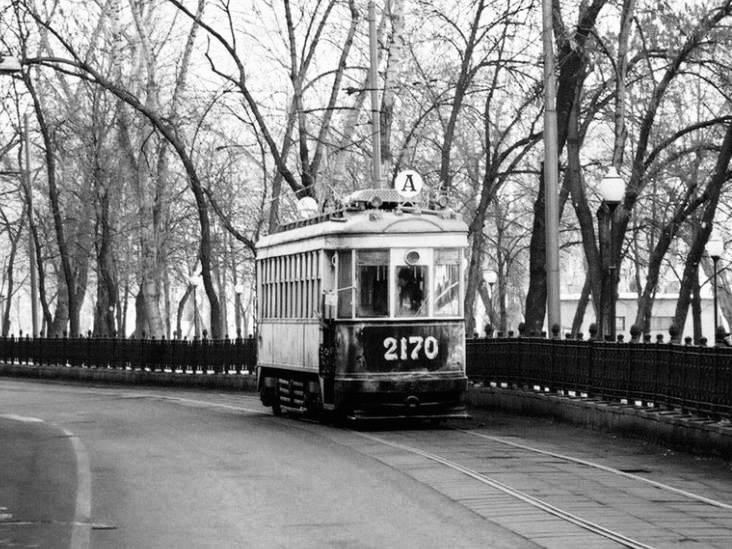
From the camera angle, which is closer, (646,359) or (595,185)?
(646,359)

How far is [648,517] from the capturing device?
1288 cm

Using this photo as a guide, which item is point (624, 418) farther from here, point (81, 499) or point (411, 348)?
point (81, 499)

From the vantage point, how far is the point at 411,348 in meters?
23.0

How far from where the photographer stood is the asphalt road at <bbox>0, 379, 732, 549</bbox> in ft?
39.1

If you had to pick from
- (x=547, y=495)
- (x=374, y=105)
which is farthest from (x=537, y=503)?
(x=374, y=105)

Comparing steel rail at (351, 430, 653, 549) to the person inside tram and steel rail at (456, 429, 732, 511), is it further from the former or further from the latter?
the person inside tram

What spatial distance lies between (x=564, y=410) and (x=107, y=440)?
6625 mm

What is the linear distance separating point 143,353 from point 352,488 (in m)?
32.3

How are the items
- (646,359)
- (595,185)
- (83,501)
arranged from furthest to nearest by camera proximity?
(595,185), (646,359), (83,501)

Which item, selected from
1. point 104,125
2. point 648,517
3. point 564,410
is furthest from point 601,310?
point 104,125

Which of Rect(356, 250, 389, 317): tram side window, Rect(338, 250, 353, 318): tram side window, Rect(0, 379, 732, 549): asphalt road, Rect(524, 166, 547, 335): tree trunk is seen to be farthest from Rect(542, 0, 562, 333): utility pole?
Rect(524, 166, 547, 335): tree trunk

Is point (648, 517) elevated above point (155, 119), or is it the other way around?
point (155, 119)

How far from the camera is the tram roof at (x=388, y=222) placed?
912 inches

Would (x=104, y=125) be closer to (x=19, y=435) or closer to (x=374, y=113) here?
(x=374, y=113)
